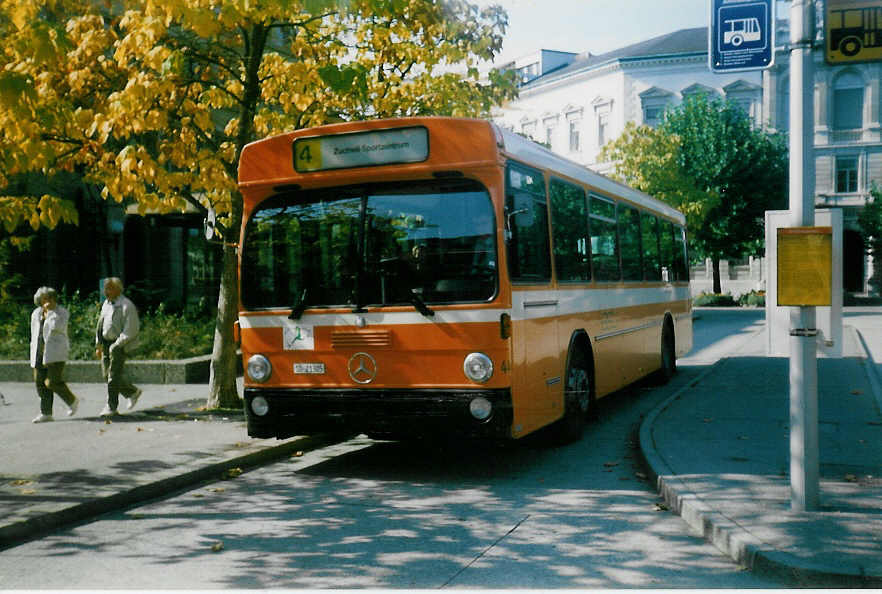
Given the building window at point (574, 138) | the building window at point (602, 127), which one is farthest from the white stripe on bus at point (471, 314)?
the building window at point (574, 138)

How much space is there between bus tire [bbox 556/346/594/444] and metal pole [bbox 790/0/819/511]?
10.3 feet

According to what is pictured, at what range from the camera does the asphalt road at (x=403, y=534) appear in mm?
5184

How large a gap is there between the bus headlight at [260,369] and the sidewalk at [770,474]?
337cm

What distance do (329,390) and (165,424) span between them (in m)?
3.70

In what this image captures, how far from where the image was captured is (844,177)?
185 ft

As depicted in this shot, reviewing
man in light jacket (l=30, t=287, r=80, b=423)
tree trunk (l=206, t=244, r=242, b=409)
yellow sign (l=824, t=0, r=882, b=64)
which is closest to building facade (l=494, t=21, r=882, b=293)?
tree trunk (l=206, t=244, r=242, b=409)

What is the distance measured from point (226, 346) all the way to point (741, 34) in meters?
7.43

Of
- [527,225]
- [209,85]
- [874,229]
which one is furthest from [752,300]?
[527,225]

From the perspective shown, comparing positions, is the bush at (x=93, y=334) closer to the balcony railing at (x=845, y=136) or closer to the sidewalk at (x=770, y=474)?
the sidewalk at (x=770, y=474)

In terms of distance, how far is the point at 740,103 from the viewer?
5712 cm

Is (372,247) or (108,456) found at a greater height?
(372,247)

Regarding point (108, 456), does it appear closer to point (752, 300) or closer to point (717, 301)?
point (752, 300)

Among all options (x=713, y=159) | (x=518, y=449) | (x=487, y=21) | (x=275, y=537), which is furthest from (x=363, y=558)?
(x=713, y=159)

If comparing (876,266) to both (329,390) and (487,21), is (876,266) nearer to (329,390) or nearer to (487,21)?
(487,21)
